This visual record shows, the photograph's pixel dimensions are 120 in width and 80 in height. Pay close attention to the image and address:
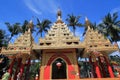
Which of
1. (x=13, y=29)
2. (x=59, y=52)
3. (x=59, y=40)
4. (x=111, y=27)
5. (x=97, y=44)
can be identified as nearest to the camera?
(x=97, y=44)

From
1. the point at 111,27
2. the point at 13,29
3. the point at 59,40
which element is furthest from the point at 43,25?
the point at 59,40

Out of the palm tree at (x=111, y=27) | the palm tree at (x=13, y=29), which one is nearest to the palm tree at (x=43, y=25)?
the palm tree at (x=13, y=29)

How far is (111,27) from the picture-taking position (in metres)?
31.8

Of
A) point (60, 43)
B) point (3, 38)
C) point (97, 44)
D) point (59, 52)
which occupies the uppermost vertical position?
point (3, 38)

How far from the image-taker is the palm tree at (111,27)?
31.0 meters

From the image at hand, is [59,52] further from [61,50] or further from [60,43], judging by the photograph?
[60,43]

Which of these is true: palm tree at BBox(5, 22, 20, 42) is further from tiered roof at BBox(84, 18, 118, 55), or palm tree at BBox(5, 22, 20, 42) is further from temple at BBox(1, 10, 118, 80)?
tiered roof at BBox(84, 18, 118, 55)

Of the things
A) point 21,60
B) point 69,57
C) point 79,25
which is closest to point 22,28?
point 79,25

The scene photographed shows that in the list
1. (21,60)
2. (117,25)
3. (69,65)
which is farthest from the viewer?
(117,25)

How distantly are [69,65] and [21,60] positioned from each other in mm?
5490

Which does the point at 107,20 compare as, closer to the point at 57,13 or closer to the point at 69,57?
the point at 57,13

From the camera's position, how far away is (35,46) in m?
16.7

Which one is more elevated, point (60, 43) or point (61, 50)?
point (60, 43)

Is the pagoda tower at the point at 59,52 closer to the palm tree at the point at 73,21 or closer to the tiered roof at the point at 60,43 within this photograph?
the tiered roof at the point at 60,43
